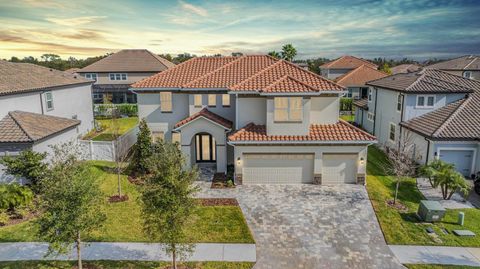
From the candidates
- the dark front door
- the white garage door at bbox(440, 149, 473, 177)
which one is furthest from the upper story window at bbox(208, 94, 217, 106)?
the white garage door at bbox(440, 149, 473, 177)

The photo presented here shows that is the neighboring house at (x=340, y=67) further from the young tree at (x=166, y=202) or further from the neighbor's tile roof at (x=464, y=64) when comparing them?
the young tree at (x=166, y=202)

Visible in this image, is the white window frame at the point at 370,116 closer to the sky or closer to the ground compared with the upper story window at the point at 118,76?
closer to the ground

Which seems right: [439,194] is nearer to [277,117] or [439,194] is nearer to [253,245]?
[277,117]

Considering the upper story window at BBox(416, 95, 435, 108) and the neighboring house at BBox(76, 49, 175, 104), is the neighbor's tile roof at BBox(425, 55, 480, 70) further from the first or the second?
the neighboring house at BBox(76, 49, 175, 104)

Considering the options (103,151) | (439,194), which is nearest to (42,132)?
(103,151)

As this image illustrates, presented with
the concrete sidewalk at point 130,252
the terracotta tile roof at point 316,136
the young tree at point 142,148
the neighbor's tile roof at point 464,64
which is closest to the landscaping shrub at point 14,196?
the concrete sidewalk at point 130,252

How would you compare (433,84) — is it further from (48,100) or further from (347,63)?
(347,63)
